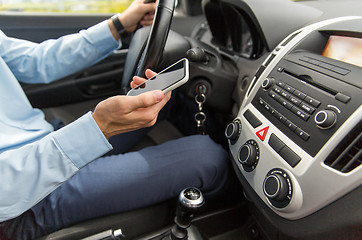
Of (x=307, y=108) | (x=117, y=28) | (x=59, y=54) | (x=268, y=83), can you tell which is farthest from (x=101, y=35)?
(x=307, y=108)

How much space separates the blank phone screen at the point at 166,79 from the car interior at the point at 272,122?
0.08 meters

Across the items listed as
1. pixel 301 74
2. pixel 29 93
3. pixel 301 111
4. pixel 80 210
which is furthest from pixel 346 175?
pixel 29 93

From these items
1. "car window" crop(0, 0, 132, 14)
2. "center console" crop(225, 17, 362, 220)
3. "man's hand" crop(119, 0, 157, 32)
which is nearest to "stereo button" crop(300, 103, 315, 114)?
"center console" crop(225, 17, 362, 220)

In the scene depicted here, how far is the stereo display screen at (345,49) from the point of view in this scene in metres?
0.64

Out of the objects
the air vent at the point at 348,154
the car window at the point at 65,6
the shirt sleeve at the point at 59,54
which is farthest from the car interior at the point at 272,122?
the car window at the point at 65,6

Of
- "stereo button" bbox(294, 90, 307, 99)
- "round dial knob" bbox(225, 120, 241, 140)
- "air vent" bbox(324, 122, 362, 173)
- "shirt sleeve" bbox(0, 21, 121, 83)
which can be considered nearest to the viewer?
"air vent" bbox(324, 122, 362, 173)

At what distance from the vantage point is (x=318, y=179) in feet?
1.56

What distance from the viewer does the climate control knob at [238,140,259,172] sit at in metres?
0.60

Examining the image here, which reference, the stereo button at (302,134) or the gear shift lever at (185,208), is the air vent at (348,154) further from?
the gear shift lever at (185,208)

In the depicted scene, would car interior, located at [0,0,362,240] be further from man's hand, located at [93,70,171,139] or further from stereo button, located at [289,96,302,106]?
man's hand, located at [93,70,171,139]

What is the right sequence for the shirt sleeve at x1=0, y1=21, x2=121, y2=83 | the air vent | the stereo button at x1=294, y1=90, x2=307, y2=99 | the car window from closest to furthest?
1. the air vent
2. the stereo button at x1=294, y1=90, x2=307, y2=99
3. the shirt sleeve at x1=0, y1=21, x2=121, y2=83
4. the car window

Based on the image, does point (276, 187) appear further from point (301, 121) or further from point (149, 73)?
point (149, 73)

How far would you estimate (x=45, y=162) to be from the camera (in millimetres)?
536

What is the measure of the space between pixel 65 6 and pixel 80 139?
1.12 m
